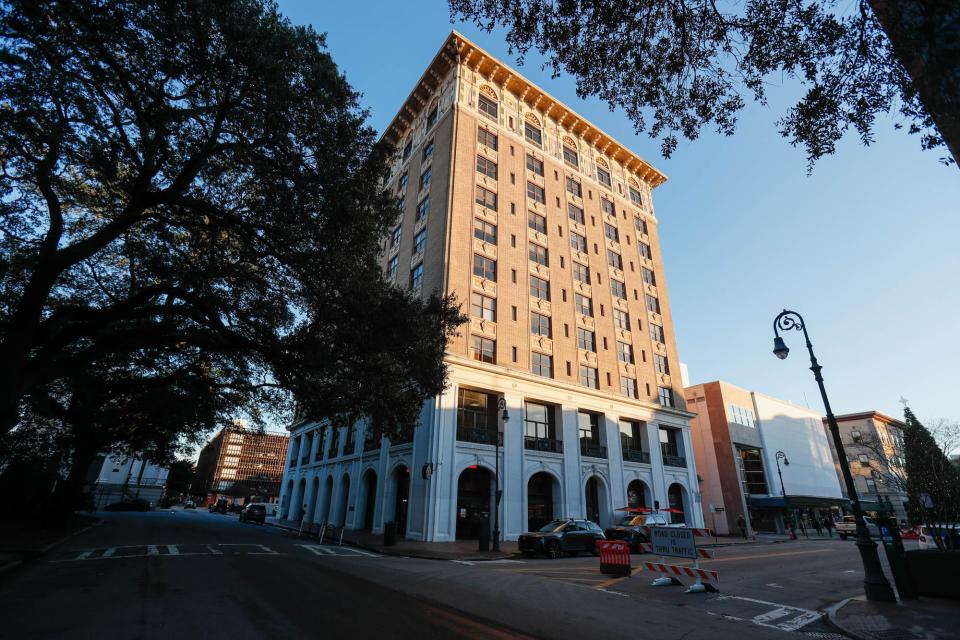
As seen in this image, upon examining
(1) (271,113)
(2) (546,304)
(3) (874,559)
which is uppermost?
(2) (546,304)

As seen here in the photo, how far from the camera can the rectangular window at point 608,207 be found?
42.7 metres

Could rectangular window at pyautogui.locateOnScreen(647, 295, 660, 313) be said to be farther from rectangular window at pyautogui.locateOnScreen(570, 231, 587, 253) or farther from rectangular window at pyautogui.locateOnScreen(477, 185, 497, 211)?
rectangular window at pyautogui.locateOnScreen(477, 185, 497, 211)

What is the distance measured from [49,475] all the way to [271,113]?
29321 millimetres

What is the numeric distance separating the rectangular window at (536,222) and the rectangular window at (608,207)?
29.5 ft

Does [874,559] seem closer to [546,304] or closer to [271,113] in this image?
[271,113]

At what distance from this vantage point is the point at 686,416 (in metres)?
38.6

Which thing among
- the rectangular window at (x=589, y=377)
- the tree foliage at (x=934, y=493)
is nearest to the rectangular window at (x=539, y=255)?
the rectangular window at (x=589, y=377)

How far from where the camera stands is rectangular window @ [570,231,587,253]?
37719mm

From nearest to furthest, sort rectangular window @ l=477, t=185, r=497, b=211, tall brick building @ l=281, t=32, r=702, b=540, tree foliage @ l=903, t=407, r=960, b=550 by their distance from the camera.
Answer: tree foliage @ l=903, t=407, r=960, b=550 → tall brick building @ l=281, t=32, r=702, b=540 → rectangular window @ l=477, t=185, r=497, b=211

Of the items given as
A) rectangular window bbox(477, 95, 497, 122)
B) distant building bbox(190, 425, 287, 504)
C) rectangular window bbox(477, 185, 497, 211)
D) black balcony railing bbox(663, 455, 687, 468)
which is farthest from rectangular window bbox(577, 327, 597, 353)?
distant building bbox(190, 425, 287, 504)

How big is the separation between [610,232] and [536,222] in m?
9.82

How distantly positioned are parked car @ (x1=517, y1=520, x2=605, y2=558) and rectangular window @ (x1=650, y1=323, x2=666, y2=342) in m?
23.2

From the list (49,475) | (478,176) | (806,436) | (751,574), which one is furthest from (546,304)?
(806,436)

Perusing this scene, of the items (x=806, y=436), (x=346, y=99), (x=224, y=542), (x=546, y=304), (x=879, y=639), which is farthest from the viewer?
(x=806, y=436)
